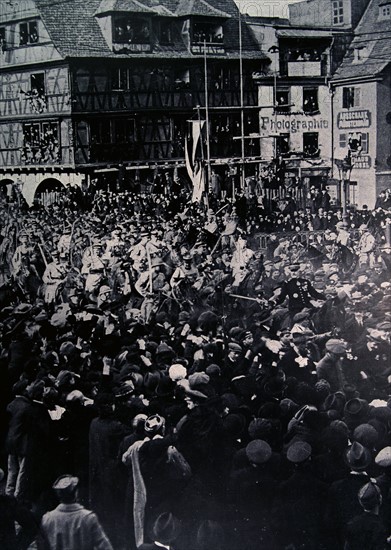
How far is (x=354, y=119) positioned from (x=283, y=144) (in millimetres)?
446

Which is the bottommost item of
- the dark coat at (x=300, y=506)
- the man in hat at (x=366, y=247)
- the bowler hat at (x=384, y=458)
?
the dark coat at (x=300, y=506)

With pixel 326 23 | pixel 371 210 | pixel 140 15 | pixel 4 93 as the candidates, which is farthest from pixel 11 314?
pixel 326 23

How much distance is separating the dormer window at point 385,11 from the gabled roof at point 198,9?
35.4 inches

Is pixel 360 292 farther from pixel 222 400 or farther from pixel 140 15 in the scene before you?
pixel 140 15

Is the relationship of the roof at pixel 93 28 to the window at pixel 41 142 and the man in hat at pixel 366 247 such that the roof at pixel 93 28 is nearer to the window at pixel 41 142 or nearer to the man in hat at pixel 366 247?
the window at pixel 41 142

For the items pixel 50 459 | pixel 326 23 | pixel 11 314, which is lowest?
pixel 50 459

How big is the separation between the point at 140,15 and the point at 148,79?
0.36 m

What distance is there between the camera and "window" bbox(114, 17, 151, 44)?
181 inches

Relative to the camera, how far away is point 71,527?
4051 millimetres

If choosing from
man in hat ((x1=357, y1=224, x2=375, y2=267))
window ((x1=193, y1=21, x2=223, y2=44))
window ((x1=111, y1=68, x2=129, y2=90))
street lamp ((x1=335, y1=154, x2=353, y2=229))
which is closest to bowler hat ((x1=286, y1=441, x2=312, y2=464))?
man in hat ((x1=357, y1=224, x2=375, y2=267))

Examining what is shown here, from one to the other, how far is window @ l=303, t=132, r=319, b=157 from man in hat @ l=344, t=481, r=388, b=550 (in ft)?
6.50

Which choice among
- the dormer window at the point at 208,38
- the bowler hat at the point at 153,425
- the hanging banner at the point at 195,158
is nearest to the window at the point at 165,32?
the dormer window at the point at 208,38

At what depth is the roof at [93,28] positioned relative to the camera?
455 centimetres

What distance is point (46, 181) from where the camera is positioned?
4.68 metres
